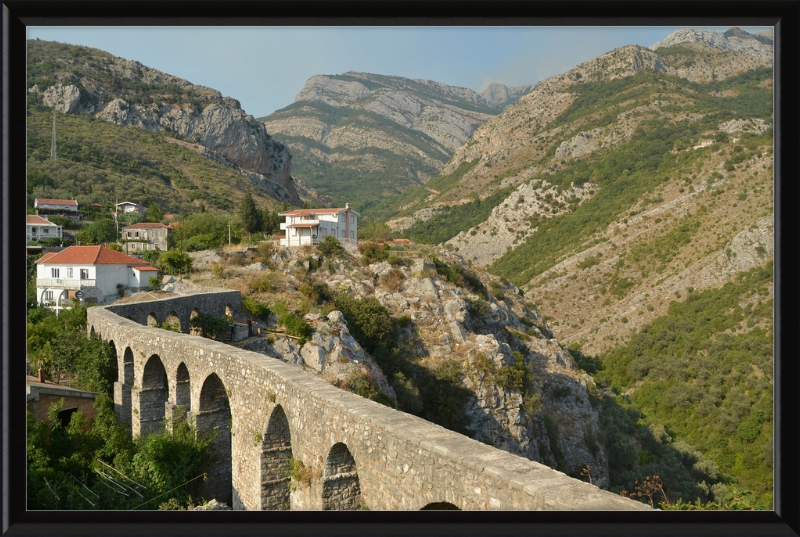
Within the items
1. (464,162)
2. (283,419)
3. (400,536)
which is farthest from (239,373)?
(464,162)

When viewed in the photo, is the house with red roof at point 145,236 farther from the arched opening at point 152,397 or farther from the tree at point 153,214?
the arched opening at point 152,397

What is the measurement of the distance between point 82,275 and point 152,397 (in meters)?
12.2

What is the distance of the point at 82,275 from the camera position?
2159 centimetres

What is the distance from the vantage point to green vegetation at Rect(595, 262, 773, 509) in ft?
69.1

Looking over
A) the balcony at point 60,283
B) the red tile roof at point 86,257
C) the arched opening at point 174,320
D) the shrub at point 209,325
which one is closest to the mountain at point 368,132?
the red tile roof at point 86,257

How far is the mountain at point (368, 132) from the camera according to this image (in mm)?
118438

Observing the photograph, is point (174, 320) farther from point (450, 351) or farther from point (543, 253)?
point (543, 253)

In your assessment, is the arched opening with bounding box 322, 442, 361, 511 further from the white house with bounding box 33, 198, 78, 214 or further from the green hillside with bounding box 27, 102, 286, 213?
the green hillside with bounding box 27, 102, 286, 213

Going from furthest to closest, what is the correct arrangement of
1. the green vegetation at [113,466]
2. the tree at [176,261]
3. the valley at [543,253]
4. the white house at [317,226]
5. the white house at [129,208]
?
the white house at [129,208]
the white house at [317,226]
the tree at [176,261]
the valley at [543,253]
the green vegetation at [113,466]

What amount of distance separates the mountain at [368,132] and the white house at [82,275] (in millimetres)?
80328

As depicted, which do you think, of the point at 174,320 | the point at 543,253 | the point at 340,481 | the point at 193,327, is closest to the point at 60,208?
the point at 193,327

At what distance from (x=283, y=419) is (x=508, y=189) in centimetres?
6988
